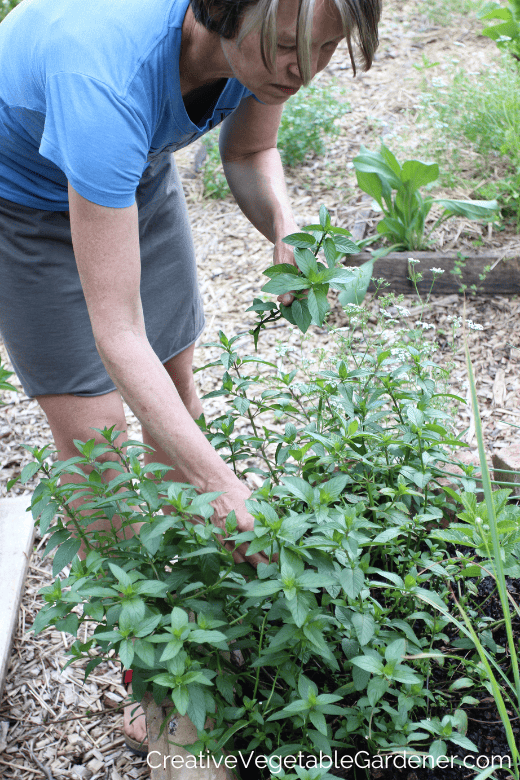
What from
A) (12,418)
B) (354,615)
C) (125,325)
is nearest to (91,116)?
(125,325)

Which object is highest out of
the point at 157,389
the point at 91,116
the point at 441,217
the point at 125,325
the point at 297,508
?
the point at 91,116

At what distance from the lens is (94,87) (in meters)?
1.09

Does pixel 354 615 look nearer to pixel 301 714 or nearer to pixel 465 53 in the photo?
pixel 301 714

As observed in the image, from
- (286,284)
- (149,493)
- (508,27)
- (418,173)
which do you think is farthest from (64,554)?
(508,27)

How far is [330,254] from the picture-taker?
1286mm

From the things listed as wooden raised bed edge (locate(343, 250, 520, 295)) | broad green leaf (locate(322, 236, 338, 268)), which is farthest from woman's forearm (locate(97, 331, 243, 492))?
wooden raised bed edge (locate(343, 250, 520, 295))

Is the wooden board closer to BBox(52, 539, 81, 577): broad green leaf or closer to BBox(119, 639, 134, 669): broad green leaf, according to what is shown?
BBox(52, 539, 81, 577): broad green leaf

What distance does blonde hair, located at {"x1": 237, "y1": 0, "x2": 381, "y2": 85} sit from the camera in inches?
41.9

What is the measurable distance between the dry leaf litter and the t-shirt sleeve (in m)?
0.67

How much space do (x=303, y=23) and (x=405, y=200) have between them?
6.99ft

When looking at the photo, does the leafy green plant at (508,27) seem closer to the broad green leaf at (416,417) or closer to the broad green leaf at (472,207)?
the broad green leaf at (472,207)

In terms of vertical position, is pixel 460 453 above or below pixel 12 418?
above

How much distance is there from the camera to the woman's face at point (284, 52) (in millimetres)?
1086

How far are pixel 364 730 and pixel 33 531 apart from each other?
1.62 metres
